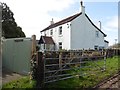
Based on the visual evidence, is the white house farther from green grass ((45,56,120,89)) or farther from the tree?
green grass ((45,56,120,89))

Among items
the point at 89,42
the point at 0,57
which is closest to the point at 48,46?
the point at 89,42

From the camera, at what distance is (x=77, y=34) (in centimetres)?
A: 3459

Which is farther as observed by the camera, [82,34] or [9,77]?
[82,34]

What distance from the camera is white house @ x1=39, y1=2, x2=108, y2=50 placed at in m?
33.9

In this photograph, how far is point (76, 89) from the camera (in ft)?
36.2

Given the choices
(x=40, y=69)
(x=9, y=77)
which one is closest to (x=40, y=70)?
(x=40, y=69)

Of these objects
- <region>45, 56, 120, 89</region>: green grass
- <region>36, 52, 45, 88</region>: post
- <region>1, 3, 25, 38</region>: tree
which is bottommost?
<region>45, 56, 120, 89</region>: green grass

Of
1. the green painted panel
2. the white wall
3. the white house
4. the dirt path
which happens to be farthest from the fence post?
the white wall

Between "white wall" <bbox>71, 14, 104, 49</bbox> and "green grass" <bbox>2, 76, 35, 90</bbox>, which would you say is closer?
"green grass" <bbox>2, 76, 35, 90</bbox>

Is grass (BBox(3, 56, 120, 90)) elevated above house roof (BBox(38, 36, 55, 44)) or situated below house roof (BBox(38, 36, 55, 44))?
below

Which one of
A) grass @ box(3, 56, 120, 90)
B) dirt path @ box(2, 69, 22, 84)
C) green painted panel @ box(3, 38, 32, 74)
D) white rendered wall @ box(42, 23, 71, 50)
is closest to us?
grass @ box(3, 56, 120, 90)

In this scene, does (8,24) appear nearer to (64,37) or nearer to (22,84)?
(64,37)

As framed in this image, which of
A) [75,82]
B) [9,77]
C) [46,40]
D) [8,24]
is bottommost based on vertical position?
[75,82]

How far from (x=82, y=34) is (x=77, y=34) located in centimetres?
127
